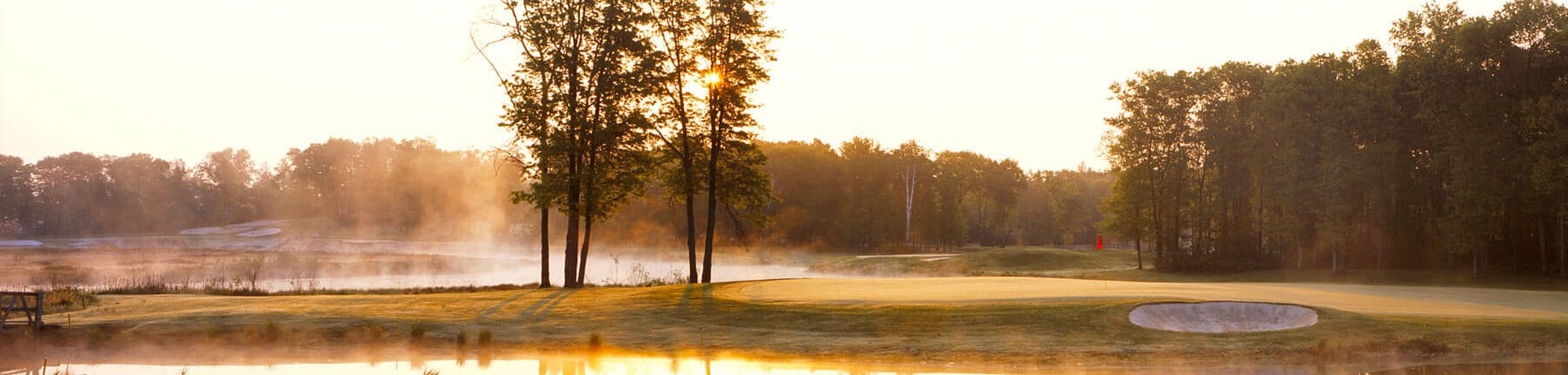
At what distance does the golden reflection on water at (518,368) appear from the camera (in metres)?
18.2

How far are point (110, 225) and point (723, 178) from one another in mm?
106960

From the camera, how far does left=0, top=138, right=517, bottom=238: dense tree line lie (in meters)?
117

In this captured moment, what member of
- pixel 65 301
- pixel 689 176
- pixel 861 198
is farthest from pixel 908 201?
pixel 65 301

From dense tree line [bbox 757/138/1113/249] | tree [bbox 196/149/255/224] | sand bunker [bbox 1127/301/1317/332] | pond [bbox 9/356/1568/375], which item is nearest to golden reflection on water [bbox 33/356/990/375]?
pond [bbox 9/356/1568/375]

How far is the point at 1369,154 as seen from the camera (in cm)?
4947

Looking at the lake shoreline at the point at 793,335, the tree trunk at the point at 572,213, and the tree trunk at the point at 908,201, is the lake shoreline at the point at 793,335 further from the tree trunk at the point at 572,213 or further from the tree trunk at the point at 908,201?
the tree trunk at the point at 908,201

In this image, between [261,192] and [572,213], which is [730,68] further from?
[261,192]

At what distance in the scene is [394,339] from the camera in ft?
73.4

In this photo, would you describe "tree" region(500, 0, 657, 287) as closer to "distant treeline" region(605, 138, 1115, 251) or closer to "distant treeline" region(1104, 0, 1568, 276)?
"distant treeline" region(1104, 0, 1568, 276)

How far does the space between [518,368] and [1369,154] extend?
146 feet

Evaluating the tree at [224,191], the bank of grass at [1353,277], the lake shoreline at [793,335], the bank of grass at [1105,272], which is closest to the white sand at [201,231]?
the tree at [224,191]

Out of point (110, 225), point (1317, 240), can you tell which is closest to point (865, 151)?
point (1317, 240)

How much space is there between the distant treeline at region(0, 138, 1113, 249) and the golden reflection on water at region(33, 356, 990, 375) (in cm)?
6618

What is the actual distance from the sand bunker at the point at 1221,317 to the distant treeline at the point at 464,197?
2575 inches
